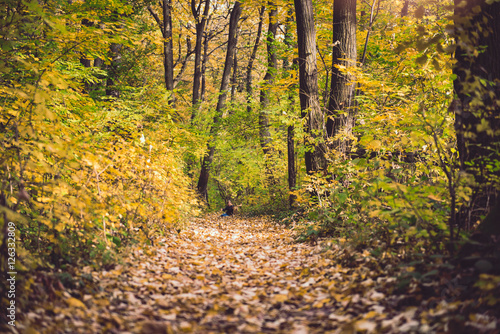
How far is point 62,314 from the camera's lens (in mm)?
2492

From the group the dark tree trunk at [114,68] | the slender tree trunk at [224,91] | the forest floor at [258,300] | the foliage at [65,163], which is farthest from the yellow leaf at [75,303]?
the slender tree trunk at [224,91]

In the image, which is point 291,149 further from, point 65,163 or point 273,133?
point 65,163

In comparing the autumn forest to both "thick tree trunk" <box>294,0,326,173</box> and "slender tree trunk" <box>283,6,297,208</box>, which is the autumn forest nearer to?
"thick tree trunk" <box>294,0,326,173</box>

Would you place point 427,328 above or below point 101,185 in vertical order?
below

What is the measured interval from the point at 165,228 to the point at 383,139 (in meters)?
4.36

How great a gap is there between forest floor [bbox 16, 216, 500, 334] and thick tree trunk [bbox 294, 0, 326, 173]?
342 centimetres

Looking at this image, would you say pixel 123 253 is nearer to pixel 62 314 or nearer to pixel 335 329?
pixel 62 314

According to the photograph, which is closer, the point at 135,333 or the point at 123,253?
the point at 135,333

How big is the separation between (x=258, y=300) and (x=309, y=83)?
5.90 metres

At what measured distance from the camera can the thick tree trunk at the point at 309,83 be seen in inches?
301

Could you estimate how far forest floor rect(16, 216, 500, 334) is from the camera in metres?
2.32

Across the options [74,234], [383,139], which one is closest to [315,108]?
[383,139]

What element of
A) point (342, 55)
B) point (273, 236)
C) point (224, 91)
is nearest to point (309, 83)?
point (342, 55)

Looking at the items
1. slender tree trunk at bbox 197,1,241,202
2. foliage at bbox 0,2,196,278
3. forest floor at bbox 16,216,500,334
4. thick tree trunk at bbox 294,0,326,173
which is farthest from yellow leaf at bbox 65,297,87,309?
slender tree trunk at bbox 197,1,241,202
